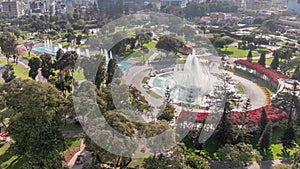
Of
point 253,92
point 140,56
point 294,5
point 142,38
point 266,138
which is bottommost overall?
point 266,138

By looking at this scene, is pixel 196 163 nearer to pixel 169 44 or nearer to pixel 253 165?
pixel 253 165

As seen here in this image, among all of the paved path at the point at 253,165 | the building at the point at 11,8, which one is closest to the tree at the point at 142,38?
the paved path at the point at 253,165

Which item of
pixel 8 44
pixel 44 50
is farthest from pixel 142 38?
pixel 8 44

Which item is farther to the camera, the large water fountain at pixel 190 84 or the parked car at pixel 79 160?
the large water fountain at pixel 190 84

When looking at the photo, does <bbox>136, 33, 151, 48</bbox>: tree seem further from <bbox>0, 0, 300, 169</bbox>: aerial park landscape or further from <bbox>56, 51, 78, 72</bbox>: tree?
<bbox>56, 51, 78, 72</bbox>: tree

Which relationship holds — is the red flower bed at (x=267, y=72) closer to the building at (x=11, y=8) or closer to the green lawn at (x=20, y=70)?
the green lawn at (x=20, y=70)

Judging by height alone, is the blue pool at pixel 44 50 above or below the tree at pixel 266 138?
above

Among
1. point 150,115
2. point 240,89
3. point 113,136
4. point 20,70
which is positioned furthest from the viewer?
point 20,70

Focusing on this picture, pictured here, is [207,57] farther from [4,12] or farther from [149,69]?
[4,12]
